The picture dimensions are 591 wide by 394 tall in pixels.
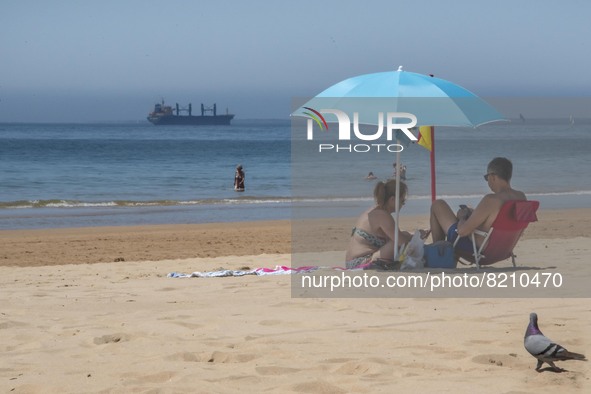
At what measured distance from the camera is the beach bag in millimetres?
8547

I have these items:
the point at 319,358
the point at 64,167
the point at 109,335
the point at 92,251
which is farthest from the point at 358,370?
the point at 64,167

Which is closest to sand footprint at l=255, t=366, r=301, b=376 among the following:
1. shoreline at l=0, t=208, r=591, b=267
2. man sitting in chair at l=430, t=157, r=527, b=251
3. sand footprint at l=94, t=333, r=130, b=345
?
sand footprint at l=94, t=333, r=130, b=345

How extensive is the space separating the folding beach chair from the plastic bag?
0.35 metres

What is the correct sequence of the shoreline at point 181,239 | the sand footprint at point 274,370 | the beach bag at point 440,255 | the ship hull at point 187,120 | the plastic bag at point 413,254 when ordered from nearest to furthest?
1. the sand footprint at point 274,370
2. the plastic bag at point 413,254
3. the beach bag at point 440,255
4. the shoreline at point 181,239
5. the ship hull at point 187,120

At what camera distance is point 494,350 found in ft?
17.4

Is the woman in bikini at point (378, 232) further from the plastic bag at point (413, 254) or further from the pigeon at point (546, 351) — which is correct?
the pigeon at point (546, 351)

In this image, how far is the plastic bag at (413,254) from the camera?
27.7 ft

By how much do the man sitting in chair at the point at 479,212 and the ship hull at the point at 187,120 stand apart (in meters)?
102

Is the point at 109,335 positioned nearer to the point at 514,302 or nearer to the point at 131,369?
the point at 131,369

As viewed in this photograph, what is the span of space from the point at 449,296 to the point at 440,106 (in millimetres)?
1936

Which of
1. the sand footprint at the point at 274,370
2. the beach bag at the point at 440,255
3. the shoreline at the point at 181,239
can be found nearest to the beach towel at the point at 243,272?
the beach bag at the point at 440,255

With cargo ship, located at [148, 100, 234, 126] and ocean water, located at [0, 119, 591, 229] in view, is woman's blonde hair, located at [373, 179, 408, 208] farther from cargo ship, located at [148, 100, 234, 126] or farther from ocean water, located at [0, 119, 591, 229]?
cargo ship, located at [148, 100, 234, 126]

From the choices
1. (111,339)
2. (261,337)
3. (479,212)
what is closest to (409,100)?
(479,212)

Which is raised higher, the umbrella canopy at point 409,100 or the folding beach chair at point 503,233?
the umbrella canopy at point 409,100
